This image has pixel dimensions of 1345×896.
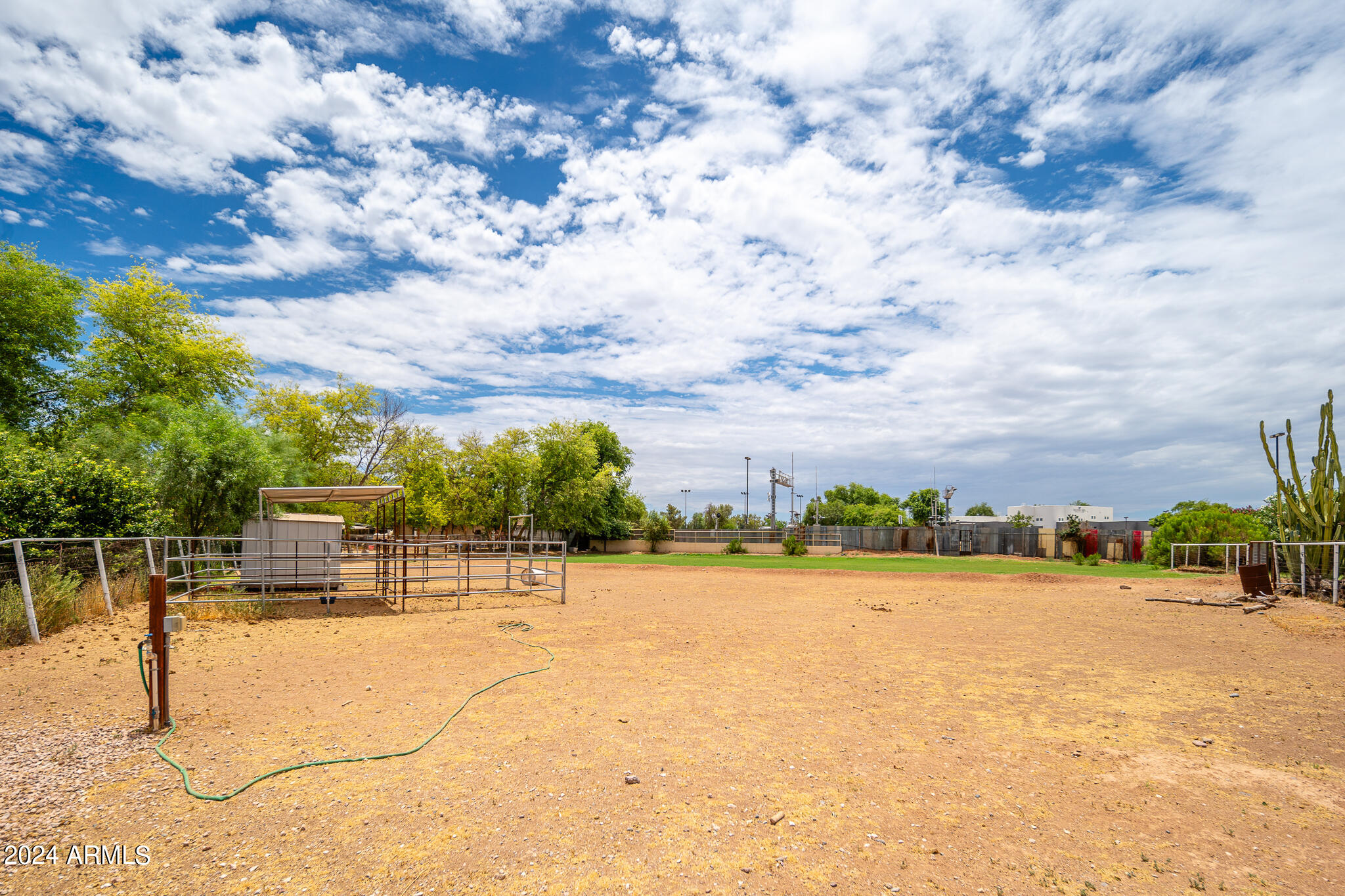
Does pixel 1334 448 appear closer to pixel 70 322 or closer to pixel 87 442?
pixel 87 442

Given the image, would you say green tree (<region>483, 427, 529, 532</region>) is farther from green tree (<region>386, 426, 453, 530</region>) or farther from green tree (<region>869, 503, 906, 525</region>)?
green tree (<region>869, 503, 906, 525</region>)

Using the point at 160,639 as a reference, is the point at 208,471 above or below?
above

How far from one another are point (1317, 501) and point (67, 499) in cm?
3022

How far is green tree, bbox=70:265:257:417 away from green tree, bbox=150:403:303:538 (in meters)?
6.74

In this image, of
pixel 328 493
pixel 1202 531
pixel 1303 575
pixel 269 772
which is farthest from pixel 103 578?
pixel 1202 531

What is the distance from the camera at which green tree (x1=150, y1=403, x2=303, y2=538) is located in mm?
19047

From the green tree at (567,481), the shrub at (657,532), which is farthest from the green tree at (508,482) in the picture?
the shrub at (657,532)

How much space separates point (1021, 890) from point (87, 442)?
86.8 ft

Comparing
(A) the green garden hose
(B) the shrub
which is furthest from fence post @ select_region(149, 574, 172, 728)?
(B) the shrub

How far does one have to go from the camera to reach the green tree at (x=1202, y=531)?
2586 centimetres

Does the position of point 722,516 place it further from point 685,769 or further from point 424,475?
point 685,769

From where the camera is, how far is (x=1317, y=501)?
1748 centimetres

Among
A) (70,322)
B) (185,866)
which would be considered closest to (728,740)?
(185,866)

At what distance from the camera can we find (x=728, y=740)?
5609 millimetres
